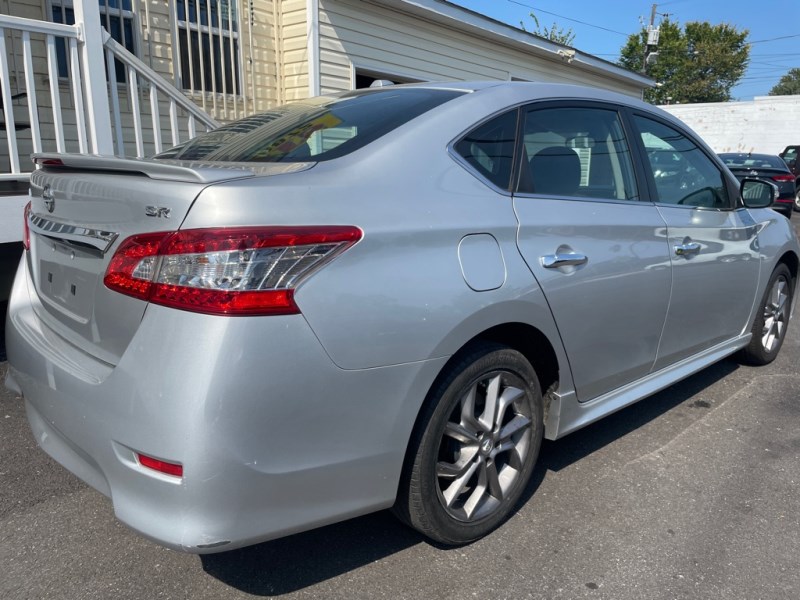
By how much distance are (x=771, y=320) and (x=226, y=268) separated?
4.26m

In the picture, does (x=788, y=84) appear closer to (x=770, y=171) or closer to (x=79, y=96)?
(x=770, y=171)

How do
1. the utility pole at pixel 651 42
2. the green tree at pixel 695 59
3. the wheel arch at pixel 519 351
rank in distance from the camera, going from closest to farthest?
the wheel arch at pixel 519 351, the utility pole at pixel 651 42, the green tree at pixel 695 59

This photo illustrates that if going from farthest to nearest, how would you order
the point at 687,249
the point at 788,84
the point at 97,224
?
the point at 788,84 < the point at 687,249 < the point at 97,224

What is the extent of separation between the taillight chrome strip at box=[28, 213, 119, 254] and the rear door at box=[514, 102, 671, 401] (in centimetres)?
141

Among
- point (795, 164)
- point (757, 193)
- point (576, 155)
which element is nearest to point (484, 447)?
point (576, 155)

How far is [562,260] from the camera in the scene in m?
2.56

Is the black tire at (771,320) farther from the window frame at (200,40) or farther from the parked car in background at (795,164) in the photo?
the parked car in background at (795,164)

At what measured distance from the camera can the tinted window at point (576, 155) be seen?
2699 mm

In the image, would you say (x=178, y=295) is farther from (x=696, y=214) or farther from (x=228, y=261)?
(x=696, y=214)

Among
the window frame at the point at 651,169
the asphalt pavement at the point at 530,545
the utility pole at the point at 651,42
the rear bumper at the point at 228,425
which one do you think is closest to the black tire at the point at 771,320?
the window frame at the point at 651,169

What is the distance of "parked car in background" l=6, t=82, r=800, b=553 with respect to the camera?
1.76 meters

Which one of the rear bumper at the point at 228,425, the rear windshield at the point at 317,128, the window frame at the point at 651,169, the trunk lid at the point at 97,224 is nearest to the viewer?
the rear bumper at the point at 228,425

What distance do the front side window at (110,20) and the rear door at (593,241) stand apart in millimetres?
5111

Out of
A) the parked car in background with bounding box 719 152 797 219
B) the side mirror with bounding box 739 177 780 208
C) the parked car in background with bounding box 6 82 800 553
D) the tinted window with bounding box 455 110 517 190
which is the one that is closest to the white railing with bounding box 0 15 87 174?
the parked car in background with bounding box 6 82 800 553
